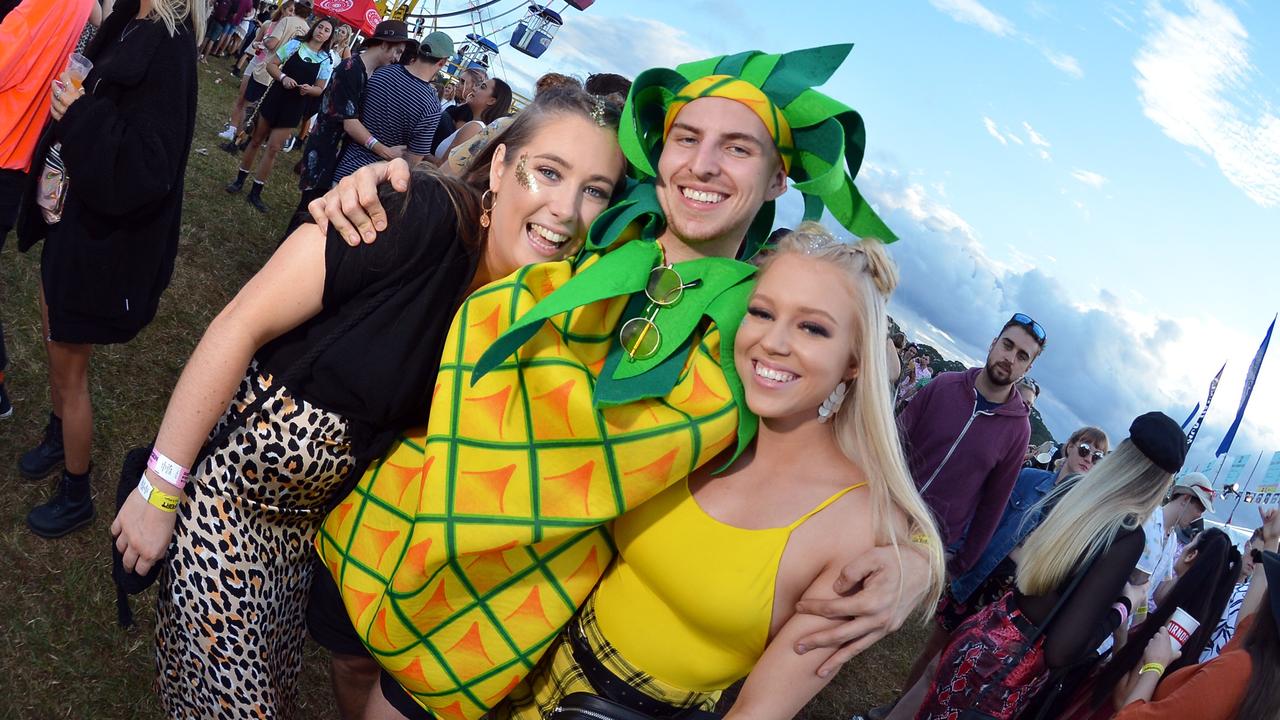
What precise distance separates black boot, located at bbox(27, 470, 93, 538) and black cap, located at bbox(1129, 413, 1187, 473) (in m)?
4.00

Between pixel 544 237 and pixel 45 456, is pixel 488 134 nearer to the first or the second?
pixel 544 237

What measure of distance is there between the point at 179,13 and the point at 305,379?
1.37 metres

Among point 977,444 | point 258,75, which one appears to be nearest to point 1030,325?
point 977,444

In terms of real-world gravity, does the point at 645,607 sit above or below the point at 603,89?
below

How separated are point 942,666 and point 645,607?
1912 millimetres

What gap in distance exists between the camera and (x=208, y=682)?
2.08 meters

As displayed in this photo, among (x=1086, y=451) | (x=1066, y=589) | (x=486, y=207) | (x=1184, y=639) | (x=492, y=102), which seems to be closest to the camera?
(x=486, y=207)

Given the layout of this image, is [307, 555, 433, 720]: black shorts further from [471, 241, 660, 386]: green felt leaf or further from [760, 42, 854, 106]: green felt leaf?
[760, 42, 854, 106]: green felt leaf

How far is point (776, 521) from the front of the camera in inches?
72.7

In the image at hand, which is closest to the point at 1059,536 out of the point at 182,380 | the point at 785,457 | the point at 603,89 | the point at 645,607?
the point at 785,457

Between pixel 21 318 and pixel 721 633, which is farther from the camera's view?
pixel 21 318

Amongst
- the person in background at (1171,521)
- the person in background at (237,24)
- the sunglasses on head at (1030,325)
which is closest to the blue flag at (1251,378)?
the person in background at (1171,521)

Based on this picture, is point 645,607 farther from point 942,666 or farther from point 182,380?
point 942,666

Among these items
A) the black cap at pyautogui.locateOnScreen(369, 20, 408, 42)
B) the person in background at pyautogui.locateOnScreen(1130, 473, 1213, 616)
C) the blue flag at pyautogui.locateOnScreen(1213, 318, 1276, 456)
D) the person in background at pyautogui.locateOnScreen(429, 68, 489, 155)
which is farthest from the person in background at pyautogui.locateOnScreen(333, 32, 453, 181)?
the blue flag at pyautogui.locateOnScreen(1213, 318, 1276, 456)
